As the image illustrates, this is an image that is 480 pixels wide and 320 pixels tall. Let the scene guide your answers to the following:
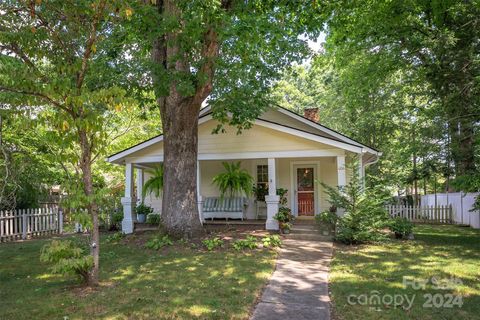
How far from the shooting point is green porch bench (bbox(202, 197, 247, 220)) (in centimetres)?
1333

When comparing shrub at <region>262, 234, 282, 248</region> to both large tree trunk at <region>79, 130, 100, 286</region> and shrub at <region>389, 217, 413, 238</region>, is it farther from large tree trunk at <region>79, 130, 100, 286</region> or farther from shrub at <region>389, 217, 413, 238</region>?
large tree trunk at <region>79, 130, 100, 286</region>

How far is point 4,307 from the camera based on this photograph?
5.05m

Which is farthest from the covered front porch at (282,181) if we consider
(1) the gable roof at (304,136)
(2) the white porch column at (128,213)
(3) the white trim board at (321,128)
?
(3) the white trim board at (321,128)

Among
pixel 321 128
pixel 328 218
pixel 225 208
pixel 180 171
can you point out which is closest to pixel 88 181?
pixel 180 171

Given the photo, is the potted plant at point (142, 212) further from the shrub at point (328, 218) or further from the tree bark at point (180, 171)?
the shrub at point (328, 218)

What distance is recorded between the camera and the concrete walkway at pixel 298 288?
4793 mm

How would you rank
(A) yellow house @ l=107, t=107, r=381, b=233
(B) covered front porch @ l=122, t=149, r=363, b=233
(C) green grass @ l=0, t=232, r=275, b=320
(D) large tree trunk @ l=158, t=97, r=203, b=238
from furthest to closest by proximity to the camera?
(B) covered front porch @ l=122, t=149, r=363, b=233 < (A) yellow house @ l=107, t=107, r=381, b=233 < (D) large tree trunk @ l=158, t=97, r=203, b=238 < (C) green grass @ l=0, t=232, r=275, b=320

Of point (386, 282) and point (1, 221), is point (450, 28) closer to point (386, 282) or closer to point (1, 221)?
point (386, 282)

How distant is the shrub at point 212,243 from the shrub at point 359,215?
3276 millimetres

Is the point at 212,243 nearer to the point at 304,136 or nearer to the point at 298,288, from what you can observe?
the point at 298,288

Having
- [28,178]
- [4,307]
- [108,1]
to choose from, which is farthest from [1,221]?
[108,1]

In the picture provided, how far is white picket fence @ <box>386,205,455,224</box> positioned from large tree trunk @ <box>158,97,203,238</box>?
10.8 meters

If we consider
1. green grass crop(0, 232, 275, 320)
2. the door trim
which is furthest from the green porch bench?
green grass crop(0, 232, 275, 320)

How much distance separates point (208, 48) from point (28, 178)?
8818 mm
